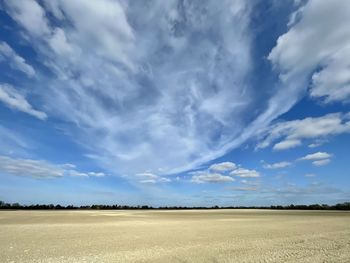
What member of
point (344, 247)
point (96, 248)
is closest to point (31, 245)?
point (96, 248)

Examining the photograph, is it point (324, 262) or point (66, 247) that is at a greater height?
point (66, 247)

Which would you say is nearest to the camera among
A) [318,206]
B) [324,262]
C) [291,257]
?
[324,262]

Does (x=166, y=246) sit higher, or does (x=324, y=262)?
(x=166, y=246)

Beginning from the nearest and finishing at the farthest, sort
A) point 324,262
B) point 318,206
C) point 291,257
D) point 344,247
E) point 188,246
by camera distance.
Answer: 1. point 324,262
2. point 291,257
3. point 344,247
4. point 188,246
5. point 318,206

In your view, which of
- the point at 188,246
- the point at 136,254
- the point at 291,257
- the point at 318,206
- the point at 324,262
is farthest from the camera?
the point at 318,206

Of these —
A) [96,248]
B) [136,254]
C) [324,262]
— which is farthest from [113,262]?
[324,262]

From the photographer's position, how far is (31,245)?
14.7m

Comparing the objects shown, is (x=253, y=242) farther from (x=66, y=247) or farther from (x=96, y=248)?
(x=66, y=247)

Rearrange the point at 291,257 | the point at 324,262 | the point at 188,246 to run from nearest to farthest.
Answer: the point at 324,262
the point at 291,257
the point at 188,246

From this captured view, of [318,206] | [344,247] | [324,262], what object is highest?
[318,206]

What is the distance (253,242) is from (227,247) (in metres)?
2.26

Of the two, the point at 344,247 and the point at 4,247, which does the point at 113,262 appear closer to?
the point at 4,247

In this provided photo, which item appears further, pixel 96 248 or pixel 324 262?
pixel 96 248

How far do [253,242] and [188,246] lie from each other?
3675 millimetres
